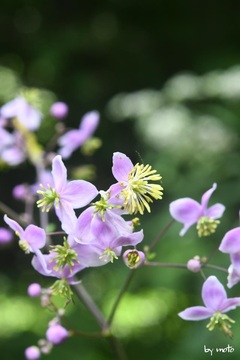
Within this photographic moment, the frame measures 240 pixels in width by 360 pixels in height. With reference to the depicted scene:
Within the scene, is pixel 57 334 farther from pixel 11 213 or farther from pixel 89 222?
pixel 89 222

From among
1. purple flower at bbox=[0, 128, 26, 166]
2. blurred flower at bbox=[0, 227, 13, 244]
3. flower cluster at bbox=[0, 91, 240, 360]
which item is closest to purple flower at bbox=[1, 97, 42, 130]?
purple flower at bbox=[0, 128, 26, 166]

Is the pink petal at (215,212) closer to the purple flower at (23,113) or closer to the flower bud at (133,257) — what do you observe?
the flower bud at (133,257)

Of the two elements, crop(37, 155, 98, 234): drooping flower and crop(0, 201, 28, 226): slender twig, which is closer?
crop(37, 155, 98, 234): drooping flower

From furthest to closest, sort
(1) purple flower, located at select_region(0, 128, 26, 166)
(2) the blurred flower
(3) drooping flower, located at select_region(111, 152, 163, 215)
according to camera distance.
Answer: (1) purple flower, located at select_region(0, 128, 26, 166) < (2) the blurred flower < (3) drooping flower, located at select_region(111, 152, 163, 215)

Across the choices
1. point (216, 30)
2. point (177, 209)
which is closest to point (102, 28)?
point (216, 30)

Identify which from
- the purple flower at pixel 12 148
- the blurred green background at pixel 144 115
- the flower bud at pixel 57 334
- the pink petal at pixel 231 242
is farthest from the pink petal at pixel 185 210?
the blurred green background at pixel 144 115

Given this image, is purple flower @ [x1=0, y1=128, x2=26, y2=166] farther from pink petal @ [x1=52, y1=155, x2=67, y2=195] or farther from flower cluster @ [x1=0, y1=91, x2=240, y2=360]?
pink petal @ [x1=52, y1=155, x2=67, y2=195]

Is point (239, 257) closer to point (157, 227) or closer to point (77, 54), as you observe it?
point (157, 227)
